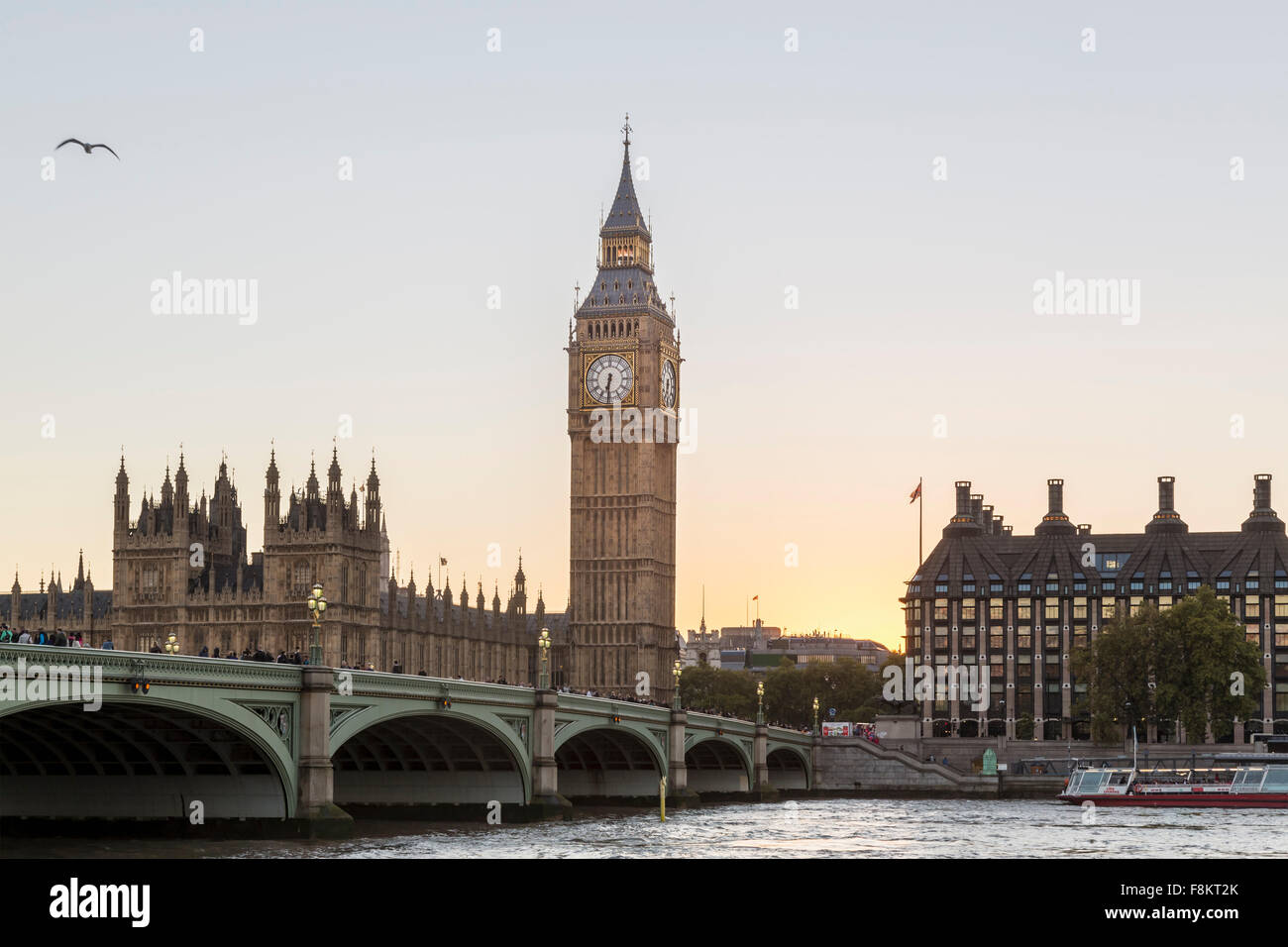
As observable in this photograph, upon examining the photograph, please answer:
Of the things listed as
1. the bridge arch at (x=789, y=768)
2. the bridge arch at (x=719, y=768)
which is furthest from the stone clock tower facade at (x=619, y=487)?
the bridge arch at (x=719, y=768)

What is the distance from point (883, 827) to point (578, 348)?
326 feet

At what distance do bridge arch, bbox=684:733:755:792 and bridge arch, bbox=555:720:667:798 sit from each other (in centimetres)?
1411

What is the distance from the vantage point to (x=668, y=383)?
577 feet

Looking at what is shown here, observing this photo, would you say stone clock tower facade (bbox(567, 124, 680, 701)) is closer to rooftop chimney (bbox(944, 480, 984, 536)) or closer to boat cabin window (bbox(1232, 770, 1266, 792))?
rooftop chimney (bbox(944, 480, 984, 536))

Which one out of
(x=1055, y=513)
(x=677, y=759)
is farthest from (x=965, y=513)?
(x=677, y=759)

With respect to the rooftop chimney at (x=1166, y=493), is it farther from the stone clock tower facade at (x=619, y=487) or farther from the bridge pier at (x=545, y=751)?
the bridge pier at (x=545, y=751)

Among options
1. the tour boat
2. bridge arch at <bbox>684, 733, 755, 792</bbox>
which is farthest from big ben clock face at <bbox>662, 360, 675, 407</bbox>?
the tour boat

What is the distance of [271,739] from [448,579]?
91585 millimetres

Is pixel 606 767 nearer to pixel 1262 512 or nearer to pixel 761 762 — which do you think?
pixel 761 762

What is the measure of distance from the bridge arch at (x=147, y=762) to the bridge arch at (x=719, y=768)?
2002 inches

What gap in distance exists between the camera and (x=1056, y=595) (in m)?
168

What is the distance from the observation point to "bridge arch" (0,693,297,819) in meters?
56.1
